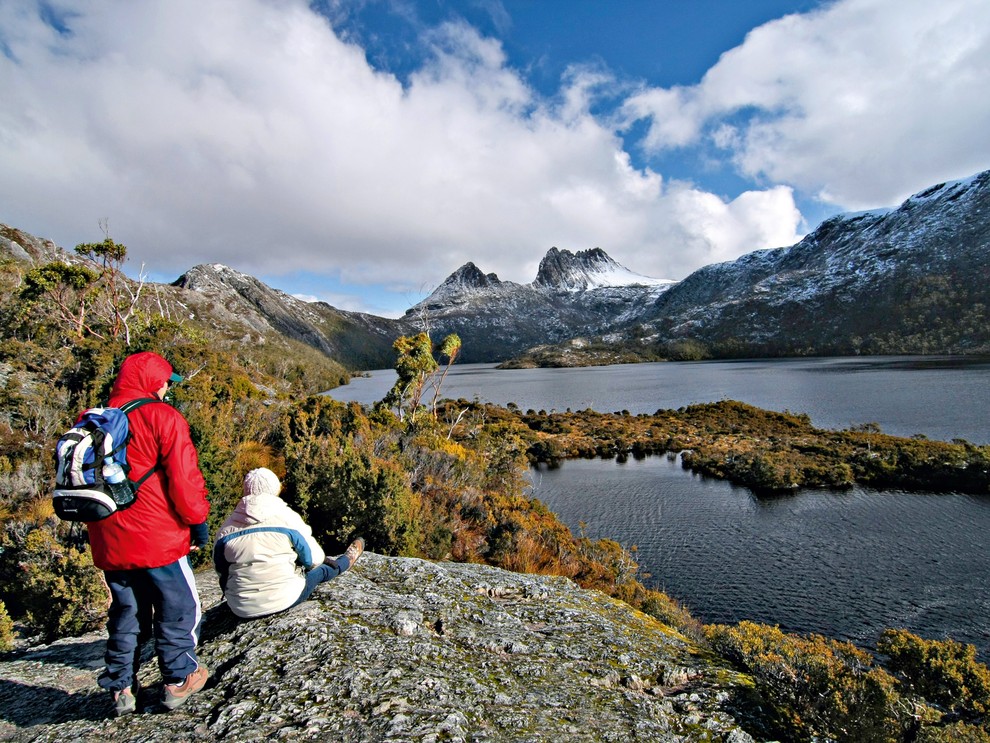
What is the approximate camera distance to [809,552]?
22.8 metres

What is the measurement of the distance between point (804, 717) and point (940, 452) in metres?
41.8

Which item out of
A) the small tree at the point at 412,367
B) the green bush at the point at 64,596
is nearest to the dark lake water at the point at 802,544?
the small tree at the point at 412,367

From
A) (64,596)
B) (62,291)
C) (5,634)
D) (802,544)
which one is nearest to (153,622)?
(5,634)

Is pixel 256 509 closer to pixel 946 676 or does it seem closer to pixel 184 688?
pixel 184 688

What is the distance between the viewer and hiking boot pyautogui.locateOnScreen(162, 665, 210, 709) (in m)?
3.66

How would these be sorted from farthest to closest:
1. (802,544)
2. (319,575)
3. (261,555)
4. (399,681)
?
(802,544)
(319,575)
(261,555)
(399,681)

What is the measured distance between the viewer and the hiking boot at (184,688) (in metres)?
3.66

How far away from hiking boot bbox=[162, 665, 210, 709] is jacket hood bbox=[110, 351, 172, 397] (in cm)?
231

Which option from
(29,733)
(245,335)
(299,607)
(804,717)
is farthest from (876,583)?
(245,335)

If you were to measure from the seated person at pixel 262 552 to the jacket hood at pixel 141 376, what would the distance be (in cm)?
117

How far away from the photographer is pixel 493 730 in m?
3.71

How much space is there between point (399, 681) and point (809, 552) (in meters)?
25.5

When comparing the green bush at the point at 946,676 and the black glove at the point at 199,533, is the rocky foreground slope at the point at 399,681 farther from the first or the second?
the green bush at the point at 946,676

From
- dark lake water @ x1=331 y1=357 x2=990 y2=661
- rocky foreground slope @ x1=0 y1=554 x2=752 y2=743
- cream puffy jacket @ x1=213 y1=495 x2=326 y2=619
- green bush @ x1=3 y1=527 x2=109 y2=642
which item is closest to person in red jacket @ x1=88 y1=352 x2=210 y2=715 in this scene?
rocky foreground slope @ x1=0 y1=554 x2=752 y2=743
